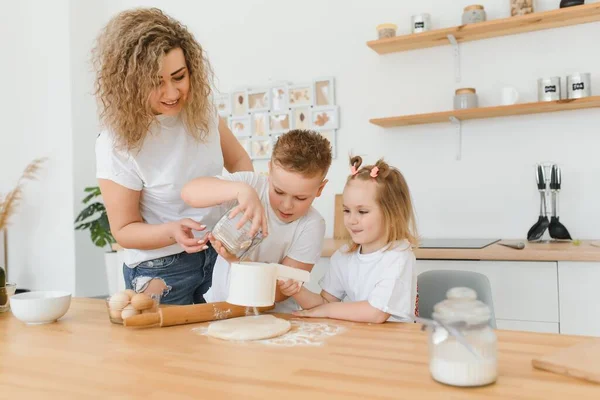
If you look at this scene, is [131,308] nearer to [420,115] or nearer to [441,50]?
[420,115]

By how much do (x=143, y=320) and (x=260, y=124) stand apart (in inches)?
95.5

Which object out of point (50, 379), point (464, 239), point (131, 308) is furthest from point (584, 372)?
point (464, 239)

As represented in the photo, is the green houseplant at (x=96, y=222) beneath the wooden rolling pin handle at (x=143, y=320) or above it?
above

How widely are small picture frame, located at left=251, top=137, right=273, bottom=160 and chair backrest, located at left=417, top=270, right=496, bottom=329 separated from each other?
1861 millimetres

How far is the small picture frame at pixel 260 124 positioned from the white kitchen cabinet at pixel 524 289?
65.6 inches

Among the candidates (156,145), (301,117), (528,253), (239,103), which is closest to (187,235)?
(156,145)

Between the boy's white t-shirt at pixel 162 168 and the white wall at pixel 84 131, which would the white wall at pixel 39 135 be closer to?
the white wall at pixel 84 131

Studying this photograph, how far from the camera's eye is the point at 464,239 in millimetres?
2816

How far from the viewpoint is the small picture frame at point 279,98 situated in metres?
3.43

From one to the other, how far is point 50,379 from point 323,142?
33.7 inches

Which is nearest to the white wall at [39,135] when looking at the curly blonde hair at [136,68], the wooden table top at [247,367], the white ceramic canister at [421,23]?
the white ceramic canister at [421,23]

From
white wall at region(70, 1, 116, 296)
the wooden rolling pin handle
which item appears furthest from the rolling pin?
white wall at region(70, 1, 116, 296)

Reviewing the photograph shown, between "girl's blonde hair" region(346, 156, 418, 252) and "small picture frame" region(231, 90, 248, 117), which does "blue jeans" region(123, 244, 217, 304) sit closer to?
"girl's blonde hair" region(346, 156, 418, 252)

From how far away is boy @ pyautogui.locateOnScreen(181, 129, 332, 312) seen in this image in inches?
51.5
